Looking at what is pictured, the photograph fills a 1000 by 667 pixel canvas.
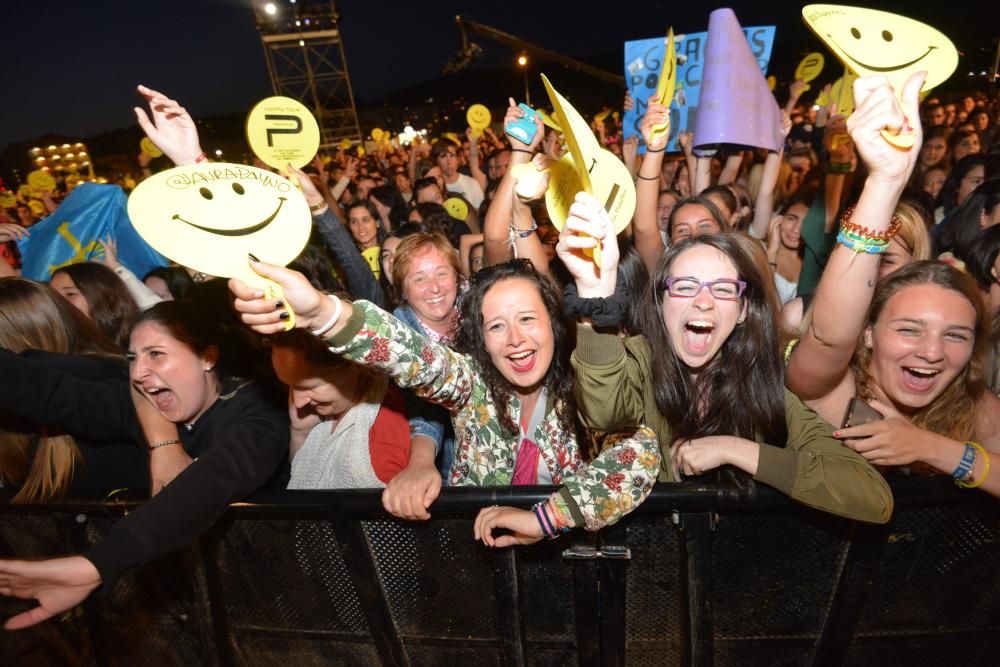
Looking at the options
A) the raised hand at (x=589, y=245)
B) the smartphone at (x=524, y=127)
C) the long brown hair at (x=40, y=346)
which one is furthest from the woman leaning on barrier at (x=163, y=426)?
the smartphone at (x=524, y=127)

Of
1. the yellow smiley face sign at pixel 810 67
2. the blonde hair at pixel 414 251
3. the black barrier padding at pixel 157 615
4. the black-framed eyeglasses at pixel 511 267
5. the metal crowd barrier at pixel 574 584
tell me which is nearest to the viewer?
the metal crowd barrier at pixel 574 584

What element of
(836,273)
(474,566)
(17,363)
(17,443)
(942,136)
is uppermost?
(836,273)

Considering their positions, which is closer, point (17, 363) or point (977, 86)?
point (17, 363)

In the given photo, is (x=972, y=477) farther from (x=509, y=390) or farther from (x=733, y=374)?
(x=509, y=390)

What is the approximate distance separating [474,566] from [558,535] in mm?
350

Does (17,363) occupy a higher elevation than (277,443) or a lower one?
higher

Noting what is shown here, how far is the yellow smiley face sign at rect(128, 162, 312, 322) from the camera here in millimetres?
1265

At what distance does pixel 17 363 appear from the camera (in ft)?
5.94

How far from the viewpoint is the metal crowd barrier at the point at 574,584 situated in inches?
58.8

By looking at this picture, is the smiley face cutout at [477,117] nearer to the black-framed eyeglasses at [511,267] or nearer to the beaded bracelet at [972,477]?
the black-framed eyeglasses at [511,267]

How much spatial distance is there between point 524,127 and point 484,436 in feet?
5.39

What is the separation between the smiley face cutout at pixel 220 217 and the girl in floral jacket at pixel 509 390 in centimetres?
10

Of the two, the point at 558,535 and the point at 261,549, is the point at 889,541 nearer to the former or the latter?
the point at 558,535

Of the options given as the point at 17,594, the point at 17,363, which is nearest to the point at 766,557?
the point at 17,594
